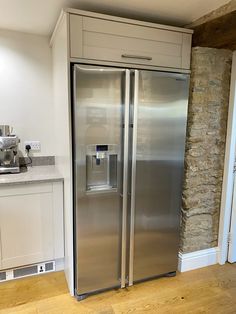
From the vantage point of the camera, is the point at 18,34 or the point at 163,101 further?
the point at 18,34

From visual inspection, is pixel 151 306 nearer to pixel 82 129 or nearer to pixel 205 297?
pixel 205 297

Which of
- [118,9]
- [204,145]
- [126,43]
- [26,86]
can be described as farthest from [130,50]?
[26,86]

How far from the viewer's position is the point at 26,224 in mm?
2160

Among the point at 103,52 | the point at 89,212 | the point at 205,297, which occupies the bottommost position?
the point at 205,297

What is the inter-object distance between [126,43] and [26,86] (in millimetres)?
1199

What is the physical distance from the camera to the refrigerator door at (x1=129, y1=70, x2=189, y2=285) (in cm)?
192

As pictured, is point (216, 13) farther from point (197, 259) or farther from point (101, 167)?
point (197, 259)

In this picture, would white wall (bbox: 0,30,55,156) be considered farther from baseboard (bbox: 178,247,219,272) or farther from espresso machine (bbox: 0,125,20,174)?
baseboard (bbox: 178,247,219,272)

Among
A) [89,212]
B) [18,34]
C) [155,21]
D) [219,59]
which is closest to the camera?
[89,212]

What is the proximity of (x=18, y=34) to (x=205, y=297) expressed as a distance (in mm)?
2953

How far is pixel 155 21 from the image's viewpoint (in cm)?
204

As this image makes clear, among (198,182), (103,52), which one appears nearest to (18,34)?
(103,52)

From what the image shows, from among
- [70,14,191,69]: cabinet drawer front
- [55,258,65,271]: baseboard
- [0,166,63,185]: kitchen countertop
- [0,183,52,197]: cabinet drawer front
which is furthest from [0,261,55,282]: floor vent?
[70,14,191,69]: cabinet drawer front

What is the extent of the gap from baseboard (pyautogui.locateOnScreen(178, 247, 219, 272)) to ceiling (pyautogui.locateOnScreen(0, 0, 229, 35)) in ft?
6.97
